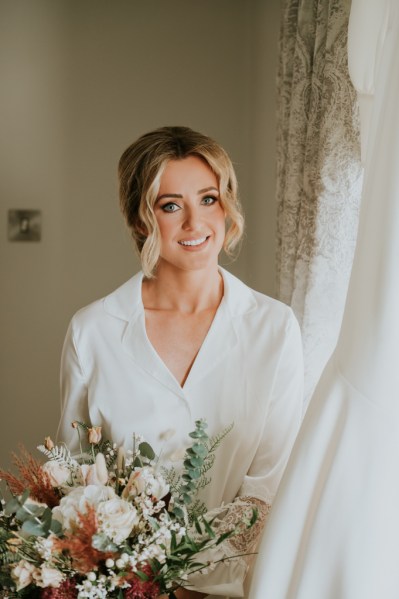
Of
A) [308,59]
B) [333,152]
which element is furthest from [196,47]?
[333,152]

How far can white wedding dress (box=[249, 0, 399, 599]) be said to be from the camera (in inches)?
33.3

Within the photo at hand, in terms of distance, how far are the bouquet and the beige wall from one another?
6.03 feet

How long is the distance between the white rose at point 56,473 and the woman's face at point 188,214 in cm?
58

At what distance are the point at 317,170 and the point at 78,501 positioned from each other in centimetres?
112

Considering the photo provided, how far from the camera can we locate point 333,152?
175cm

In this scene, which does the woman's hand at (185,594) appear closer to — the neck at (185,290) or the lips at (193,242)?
the neck at (185,290)

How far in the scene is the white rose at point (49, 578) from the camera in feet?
3.37

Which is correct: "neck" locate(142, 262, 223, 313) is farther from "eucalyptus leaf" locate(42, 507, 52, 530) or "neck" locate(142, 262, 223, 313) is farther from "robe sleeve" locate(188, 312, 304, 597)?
"eucalyptus leaf" locate(42, 507, 52, 530)

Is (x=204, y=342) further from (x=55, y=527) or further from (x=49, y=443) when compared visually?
(x=55, y=527)

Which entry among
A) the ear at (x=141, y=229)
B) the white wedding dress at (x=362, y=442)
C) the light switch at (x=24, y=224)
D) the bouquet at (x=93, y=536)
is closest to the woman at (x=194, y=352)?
the ear at (x=141, y=229)

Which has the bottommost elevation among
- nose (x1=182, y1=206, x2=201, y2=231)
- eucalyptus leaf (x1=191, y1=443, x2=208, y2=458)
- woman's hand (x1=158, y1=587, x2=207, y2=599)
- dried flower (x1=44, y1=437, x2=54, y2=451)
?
woman's hand (x1=158, y1=587, x2=207, y2=599)

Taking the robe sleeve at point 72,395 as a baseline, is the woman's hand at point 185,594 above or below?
below

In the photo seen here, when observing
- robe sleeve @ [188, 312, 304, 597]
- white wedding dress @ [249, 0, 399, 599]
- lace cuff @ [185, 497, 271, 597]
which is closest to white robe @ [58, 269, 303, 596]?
robe sleeve @ [188, 312, 304, 597]

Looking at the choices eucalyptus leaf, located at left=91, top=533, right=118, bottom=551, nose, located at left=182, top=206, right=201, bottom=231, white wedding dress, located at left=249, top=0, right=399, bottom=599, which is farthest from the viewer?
nose, located at left=182, top=206, right=201, bottom=231
